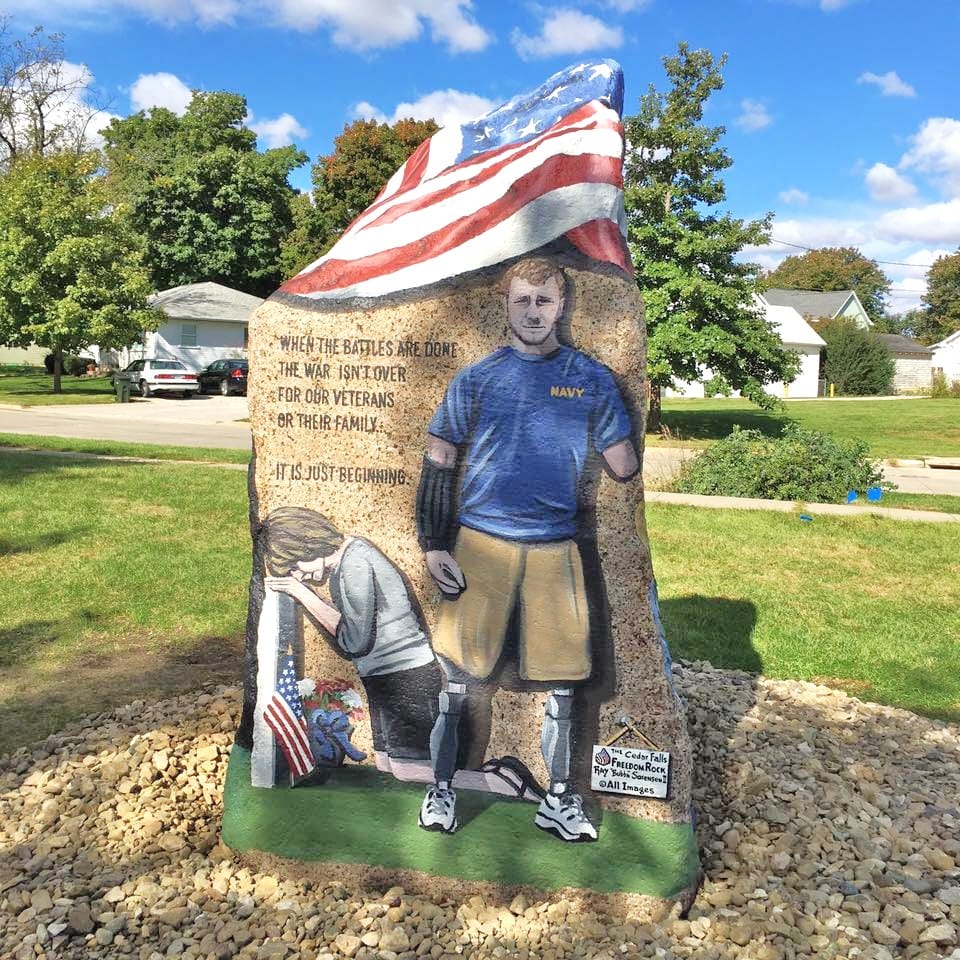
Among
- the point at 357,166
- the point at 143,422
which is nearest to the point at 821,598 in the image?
the point at 143,422

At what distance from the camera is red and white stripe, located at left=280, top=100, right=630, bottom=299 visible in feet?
10.5

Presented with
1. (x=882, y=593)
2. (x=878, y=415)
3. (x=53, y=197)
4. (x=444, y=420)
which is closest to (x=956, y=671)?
(x=882, y=593)

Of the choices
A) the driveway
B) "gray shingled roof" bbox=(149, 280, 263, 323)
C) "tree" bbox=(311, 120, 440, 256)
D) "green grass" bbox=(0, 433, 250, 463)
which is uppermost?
"tree" bbox=(311, 120, 440, 256)

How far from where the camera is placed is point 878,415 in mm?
30547

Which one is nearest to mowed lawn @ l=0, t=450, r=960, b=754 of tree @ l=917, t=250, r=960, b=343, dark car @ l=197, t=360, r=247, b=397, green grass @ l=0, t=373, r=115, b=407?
green grass @ l=0, t=373, r=115, b=407

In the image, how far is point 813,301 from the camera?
60.8m

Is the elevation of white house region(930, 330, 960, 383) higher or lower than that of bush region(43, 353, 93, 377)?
higher

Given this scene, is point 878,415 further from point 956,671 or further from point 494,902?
Answer: point 494,902

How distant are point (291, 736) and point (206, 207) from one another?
4583cm

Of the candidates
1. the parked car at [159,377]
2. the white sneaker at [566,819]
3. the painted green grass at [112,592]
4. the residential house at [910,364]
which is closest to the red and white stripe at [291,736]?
the white sneaker at [566,819]

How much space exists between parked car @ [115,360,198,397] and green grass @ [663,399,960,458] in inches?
656

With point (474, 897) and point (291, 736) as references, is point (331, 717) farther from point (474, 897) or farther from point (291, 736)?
point (474, 897)

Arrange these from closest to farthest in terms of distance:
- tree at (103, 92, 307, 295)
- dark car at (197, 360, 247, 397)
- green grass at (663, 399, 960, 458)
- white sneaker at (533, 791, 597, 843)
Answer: white sneaker at (533, 791, 597, 843)
green grass at (663, 399, 960, 458)
dark car at (197, 360, 247, 397)
tree at (103, 92, 307, 295)

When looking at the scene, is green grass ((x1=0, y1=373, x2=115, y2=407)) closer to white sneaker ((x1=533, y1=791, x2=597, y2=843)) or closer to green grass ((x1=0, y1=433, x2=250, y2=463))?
green grass ((x1=0, y1=433, x2=250, y2=463))
